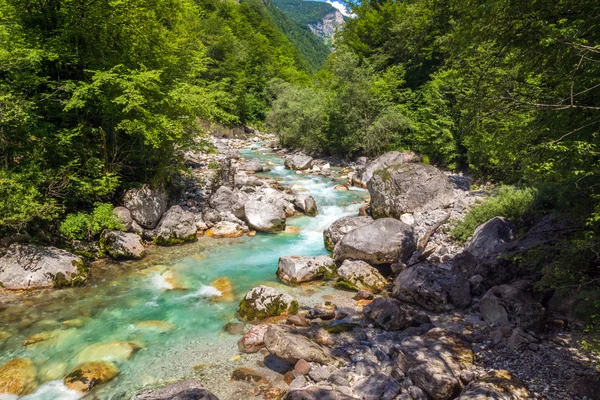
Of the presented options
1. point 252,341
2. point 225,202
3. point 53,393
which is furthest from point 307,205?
point 53,393

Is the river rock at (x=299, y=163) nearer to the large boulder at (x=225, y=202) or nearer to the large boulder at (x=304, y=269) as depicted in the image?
the large boulder at (x=225, y=202)

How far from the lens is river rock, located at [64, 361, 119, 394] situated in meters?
6.25

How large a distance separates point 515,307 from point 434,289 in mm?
1923

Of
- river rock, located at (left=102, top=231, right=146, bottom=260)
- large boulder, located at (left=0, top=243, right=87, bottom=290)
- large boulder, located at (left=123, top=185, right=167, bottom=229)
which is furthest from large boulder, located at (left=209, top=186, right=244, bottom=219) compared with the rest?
large boulder, located at (left=0, top=243, right=87, bottom=290)

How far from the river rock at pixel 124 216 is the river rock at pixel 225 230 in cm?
308

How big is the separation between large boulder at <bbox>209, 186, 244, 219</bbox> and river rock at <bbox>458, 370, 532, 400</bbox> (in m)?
11.9

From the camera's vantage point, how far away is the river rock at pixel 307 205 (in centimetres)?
1670

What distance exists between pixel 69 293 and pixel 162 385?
16.7ft

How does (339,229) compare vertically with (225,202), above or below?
below

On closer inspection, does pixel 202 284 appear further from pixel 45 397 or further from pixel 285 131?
pixel 285 131

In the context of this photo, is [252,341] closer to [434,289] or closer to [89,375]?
[89,375]

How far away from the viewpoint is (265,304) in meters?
8.65

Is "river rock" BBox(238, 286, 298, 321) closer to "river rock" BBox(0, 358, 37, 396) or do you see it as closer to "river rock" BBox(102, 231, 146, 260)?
"river rock" BBox(0, 358, 37, 396)

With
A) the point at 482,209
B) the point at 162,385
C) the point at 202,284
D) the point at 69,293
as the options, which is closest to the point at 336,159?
the point at 482,209
